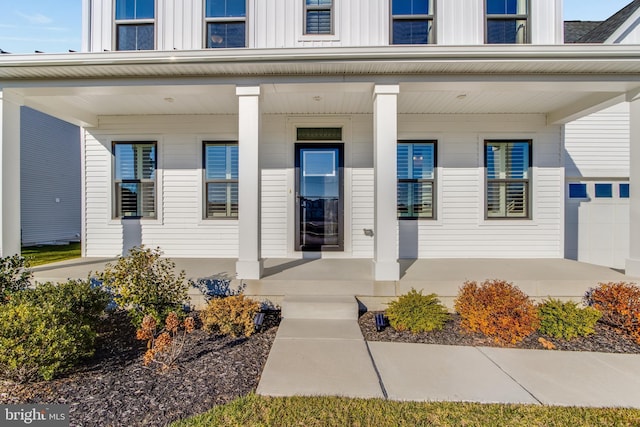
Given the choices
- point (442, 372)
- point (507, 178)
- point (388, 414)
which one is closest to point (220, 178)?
point (442, 372)

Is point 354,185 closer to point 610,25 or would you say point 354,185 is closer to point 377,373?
point 377,373

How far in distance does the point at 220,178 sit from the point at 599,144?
7501mm

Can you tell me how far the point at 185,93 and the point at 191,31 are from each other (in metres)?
1.68

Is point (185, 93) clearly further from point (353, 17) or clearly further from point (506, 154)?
point (506, 154)

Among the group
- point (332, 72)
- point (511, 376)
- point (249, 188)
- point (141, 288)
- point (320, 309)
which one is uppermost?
point (332, 72)

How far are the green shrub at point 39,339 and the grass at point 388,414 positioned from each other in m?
1.21

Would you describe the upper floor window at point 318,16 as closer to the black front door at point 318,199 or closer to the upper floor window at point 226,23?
the upper floor window at point 226,23

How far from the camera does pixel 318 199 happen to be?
5.89 metres

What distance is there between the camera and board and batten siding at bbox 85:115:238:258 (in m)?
5.96

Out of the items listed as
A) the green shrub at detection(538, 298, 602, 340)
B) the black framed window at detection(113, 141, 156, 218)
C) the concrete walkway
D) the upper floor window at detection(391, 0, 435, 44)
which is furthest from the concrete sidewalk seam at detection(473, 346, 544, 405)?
the black framed window at detection(113, 141, 156, 218)

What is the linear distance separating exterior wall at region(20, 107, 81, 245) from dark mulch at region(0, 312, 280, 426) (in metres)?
10.9

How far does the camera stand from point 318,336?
317cm

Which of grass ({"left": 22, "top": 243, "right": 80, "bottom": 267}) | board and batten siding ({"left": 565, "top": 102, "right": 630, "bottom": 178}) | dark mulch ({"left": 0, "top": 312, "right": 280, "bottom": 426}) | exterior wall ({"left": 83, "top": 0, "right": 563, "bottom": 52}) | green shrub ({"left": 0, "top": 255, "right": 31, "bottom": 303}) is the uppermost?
exterior wall ({"left": 83, "top": 0, "right": 563, "bottom": 52})

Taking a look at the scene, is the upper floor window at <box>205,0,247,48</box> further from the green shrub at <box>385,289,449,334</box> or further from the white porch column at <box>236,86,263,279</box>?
the green shrub at <box>385,289,449,334</box>
